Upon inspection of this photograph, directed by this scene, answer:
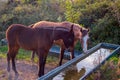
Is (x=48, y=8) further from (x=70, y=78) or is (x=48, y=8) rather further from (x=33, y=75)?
(x=70, y=78)

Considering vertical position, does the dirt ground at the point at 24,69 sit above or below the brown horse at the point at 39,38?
below

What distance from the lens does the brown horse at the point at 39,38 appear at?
21.1 feet

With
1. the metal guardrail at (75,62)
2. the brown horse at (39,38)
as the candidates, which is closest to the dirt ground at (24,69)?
the brown horse at (39,38)

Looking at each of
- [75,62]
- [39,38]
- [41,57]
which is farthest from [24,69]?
[75,62]

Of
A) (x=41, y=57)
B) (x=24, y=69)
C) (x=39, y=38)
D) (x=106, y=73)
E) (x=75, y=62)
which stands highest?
(x=39, y=38)

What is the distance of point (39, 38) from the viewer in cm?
655

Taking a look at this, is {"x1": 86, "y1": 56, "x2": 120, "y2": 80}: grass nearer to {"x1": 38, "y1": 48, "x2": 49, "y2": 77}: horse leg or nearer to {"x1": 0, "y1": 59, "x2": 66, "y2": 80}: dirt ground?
{"x1": 38, "y1": 48, "x2": 49, "y2": 77}: horse leg

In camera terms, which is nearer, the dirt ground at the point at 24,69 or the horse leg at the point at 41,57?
the horse leg at the point at 41,57

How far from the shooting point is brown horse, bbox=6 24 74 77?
6426 mm

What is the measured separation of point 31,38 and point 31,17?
164 inches

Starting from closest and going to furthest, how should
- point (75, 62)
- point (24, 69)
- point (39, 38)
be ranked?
point (75, 62)
point (39, 38)
point (24, 69)

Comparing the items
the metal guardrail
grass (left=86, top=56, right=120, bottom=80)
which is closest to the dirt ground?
the metal guardrail

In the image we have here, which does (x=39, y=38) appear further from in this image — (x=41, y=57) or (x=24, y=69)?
(x=24, y=69)

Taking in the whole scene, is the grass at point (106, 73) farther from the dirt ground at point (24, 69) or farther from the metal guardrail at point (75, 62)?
the dirt ground at point (24, 69)
